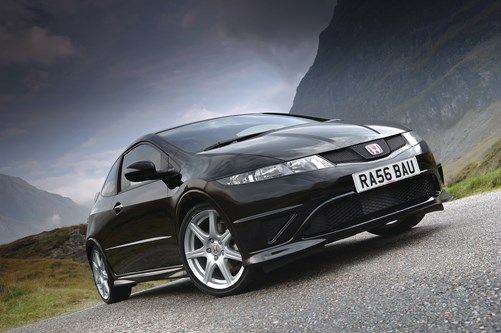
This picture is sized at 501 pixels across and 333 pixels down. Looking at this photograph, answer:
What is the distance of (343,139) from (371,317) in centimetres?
188

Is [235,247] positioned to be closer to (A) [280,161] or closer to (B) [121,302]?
(A) [280,161]

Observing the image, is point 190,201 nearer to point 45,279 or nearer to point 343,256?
point 343,256

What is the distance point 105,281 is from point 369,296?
4068mm

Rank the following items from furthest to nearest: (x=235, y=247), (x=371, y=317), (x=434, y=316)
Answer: (x=235, y=247) < (x=371, y=317) < (x=434, y=316)

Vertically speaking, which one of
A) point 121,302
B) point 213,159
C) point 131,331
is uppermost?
point 213,159

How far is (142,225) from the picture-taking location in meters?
5.23

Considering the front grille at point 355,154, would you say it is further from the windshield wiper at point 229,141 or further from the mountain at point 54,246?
the mountain at point 54,246

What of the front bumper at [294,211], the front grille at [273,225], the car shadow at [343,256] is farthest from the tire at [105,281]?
the front grille at [273,225]

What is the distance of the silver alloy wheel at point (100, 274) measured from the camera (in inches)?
253

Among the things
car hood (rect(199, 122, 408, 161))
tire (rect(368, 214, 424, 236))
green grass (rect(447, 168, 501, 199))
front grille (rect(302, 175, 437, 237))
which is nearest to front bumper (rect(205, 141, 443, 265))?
front grille (rect(302, 175, 437, 237))

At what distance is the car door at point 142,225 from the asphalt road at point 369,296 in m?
0.43

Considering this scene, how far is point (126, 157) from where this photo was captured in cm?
616

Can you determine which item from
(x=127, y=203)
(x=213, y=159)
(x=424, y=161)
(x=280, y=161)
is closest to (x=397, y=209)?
(x=424, y=161)

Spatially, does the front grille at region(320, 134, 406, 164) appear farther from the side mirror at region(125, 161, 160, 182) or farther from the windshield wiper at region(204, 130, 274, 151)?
the side mirror at region(125, 161, 160, 182)
